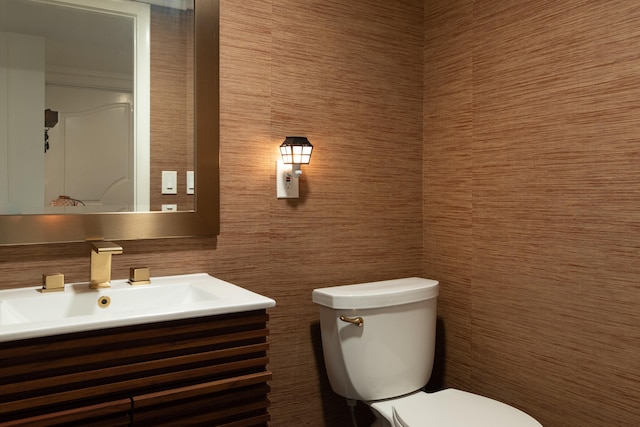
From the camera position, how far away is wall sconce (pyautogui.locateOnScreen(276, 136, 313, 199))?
1.81m

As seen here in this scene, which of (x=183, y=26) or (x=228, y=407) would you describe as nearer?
(x=228, y=407)

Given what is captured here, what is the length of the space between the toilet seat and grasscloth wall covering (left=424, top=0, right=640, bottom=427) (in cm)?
24

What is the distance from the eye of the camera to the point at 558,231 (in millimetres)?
1695

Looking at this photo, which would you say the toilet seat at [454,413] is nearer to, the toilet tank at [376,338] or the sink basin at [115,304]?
the toilet tank at [376,338]

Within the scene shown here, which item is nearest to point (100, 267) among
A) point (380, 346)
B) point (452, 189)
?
point (380, 346)

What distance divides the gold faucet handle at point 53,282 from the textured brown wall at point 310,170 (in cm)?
9

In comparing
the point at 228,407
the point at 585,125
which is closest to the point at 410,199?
the point at 585,125

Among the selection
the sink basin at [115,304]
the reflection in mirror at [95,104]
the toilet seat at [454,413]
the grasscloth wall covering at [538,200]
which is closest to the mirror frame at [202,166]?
the reflection in mirror at [95,104]

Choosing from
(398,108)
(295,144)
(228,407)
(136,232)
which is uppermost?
(398,108)

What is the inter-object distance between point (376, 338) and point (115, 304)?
837 millimetres

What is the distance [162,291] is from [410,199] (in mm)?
1112

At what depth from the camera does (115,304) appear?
1456mm

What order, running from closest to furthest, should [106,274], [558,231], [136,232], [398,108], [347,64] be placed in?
[106,274] < [136,232] < [558,231] < [347,64] < [398,108]

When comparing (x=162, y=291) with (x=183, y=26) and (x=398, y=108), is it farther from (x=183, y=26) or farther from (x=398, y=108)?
(x=398, y=108)
